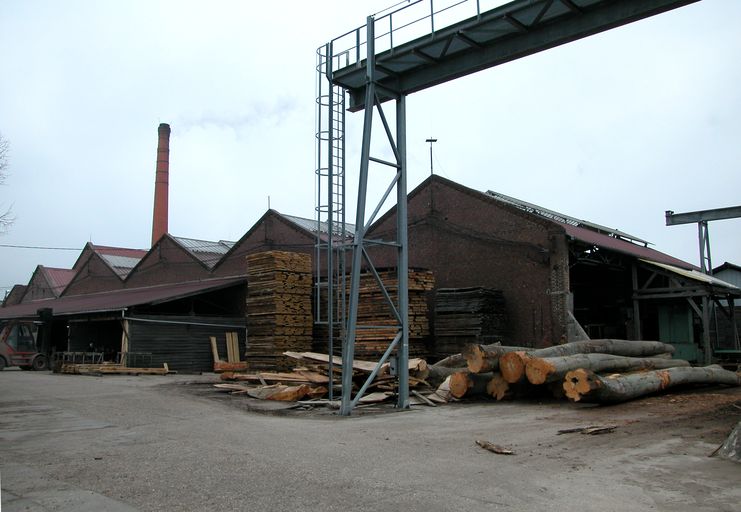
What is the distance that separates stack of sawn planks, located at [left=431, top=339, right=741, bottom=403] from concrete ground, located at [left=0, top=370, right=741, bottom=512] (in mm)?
426

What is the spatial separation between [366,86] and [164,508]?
387 inches

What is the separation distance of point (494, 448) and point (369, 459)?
1.75 meters

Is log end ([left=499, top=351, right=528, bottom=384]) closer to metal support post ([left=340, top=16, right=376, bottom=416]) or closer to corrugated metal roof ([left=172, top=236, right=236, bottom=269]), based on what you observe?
metal support post ([left=340, top=16, right=376, bottom=416])

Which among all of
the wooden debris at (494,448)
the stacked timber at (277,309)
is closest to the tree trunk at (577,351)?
the wooden debris at (494,448)

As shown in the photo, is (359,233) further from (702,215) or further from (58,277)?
(58,277)

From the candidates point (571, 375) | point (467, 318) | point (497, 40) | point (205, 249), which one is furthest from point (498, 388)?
point (205, 249)

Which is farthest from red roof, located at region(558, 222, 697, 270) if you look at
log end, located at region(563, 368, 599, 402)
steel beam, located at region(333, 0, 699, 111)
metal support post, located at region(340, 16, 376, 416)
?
metal support post, located at region(340, 16, 376, 416)

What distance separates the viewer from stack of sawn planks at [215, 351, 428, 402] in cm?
1473

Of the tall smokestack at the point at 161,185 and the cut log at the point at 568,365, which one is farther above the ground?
the tall smokestack at the point at 161,185

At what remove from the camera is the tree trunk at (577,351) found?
13492 mm

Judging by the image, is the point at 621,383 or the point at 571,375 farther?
the point at 621,383

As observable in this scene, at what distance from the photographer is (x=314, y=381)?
15.3 metres

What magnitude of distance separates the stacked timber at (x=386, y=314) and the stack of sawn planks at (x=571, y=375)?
381cm

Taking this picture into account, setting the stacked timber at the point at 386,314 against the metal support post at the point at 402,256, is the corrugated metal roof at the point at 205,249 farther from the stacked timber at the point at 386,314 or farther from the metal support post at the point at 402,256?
the metal support post at the point at 402,256
